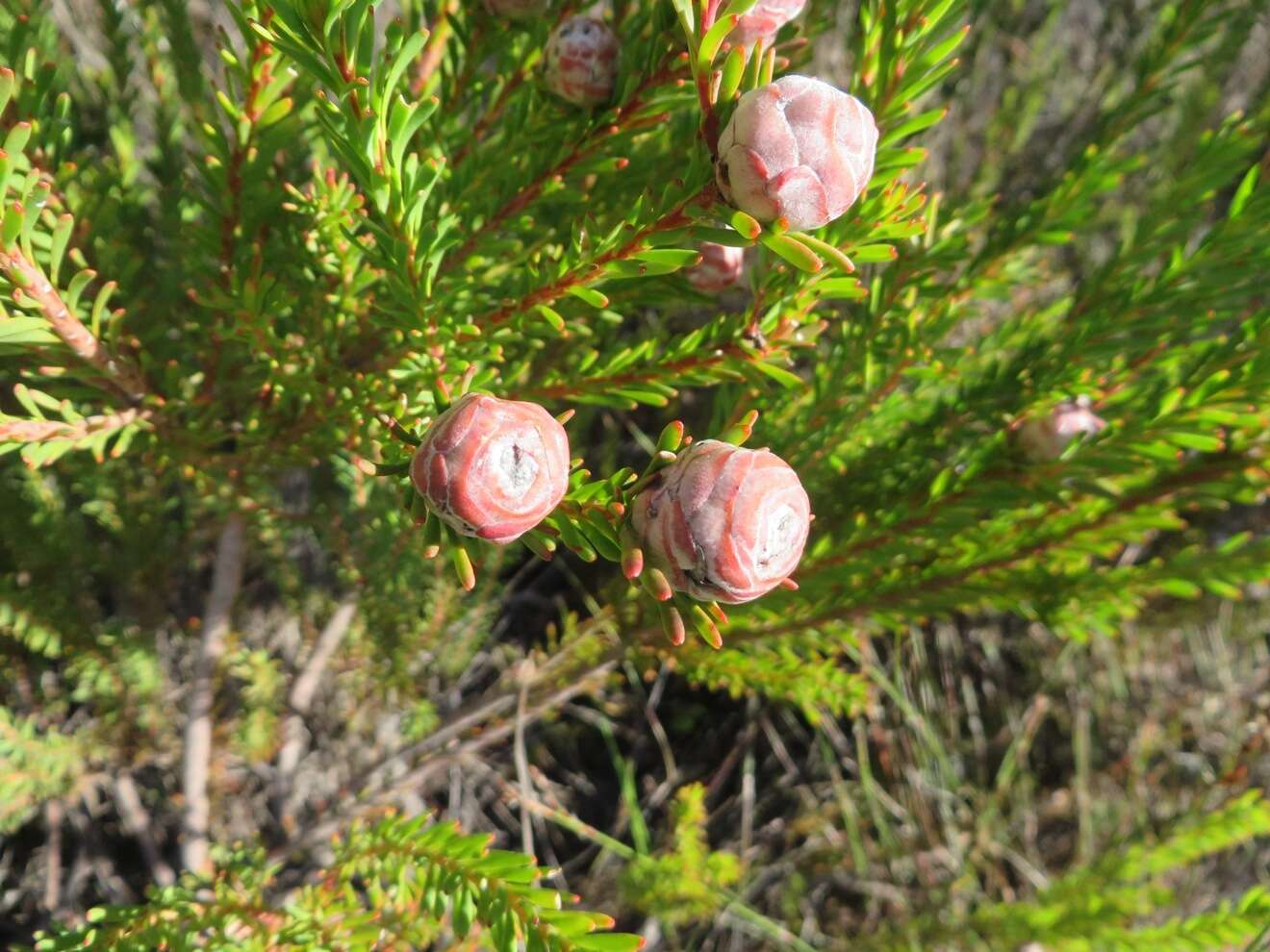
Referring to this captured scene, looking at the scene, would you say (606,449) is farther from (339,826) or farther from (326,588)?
(339,826)

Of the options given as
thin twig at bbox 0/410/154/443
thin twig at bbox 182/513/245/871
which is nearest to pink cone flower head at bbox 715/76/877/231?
thin twig at bbox 0/410/154/443

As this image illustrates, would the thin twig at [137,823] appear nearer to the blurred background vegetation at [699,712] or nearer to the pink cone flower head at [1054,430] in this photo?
the blurred background vegetation at [699,712]

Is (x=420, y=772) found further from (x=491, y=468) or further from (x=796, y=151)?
(x=796, y=151)

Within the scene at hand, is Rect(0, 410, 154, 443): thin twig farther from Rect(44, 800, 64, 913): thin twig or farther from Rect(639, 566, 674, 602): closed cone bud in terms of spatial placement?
Rect(44, 800, 64, 913): thin twig

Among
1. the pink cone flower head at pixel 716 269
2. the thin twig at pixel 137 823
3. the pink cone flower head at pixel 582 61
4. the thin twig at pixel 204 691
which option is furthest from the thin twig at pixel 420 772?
the pink cone flower head at pixel 582 61

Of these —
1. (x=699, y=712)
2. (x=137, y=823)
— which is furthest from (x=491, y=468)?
(x=699, y=712)

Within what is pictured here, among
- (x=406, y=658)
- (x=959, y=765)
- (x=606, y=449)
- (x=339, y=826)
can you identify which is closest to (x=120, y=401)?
(x=406, y=658)
